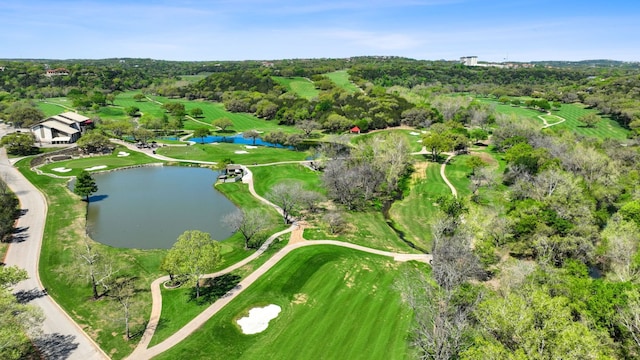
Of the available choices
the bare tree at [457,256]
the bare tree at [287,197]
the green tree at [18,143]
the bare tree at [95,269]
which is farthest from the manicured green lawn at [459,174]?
the green tree at [18,143]

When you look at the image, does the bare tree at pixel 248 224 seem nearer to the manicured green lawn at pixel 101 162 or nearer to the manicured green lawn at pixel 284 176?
the manicured green lawn at pixel 284 176

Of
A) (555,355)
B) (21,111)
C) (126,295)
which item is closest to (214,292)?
(126,295)

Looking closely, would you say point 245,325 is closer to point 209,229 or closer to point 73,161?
point 209,229

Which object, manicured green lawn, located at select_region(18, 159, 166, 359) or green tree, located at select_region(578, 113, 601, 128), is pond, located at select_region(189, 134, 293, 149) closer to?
manicured green lawn, located at select_region(18, 159, 166, 359)

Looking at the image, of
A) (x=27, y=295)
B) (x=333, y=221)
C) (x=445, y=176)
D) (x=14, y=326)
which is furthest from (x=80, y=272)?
(x=445, y=176)

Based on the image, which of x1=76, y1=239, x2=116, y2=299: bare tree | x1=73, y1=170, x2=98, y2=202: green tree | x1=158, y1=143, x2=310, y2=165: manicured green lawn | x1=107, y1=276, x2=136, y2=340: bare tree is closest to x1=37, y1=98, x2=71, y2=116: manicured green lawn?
x1=158, y1=143, x2=310, y2=165: manicured green lawn

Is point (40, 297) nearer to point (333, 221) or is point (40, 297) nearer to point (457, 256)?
point (333, 221)
